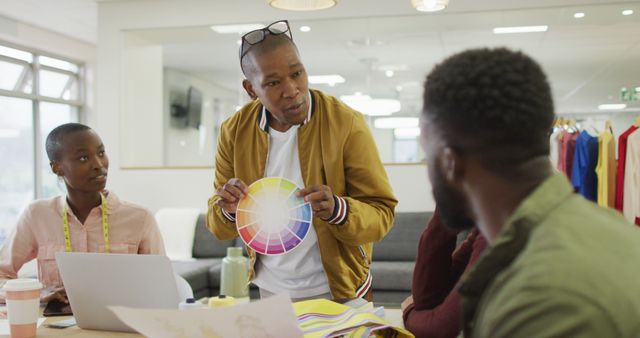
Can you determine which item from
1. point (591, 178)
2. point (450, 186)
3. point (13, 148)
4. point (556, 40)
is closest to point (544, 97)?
point (450, 186)

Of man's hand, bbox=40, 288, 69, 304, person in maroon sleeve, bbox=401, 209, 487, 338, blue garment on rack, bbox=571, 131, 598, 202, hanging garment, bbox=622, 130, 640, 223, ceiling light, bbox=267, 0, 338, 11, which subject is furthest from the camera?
blue garment on rack, bbox=571, 131, 598, 202

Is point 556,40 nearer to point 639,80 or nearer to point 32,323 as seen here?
point 639,80

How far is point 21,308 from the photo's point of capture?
153 centimetres

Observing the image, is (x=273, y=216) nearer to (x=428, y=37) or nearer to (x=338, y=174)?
(x=338, y=174)

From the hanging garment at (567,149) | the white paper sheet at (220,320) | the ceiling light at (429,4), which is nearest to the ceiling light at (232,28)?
the ceiling light at (429,4)

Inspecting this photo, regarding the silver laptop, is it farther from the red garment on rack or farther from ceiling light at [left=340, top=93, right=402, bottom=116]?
Result: ceiling light at [left=340, top=93, right=402, bottom=116]

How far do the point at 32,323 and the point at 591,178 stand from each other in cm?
426

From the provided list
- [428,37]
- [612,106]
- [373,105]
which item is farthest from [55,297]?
[612,106]

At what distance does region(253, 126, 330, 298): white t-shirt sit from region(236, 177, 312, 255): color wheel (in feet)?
0.45

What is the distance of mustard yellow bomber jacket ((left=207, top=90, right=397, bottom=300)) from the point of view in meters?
1.73

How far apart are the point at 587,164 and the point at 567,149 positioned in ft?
0.85

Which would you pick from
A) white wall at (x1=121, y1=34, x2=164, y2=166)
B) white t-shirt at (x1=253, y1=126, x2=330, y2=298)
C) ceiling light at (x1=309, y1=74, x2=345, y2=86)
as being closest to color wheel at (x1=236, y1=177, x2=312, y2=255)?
white t-shirt at (x1=253, y1=126, x2=330, y2=298)

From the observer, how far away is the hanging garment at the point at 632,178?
4.31 m

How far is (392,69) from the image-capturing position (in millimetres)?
6770
